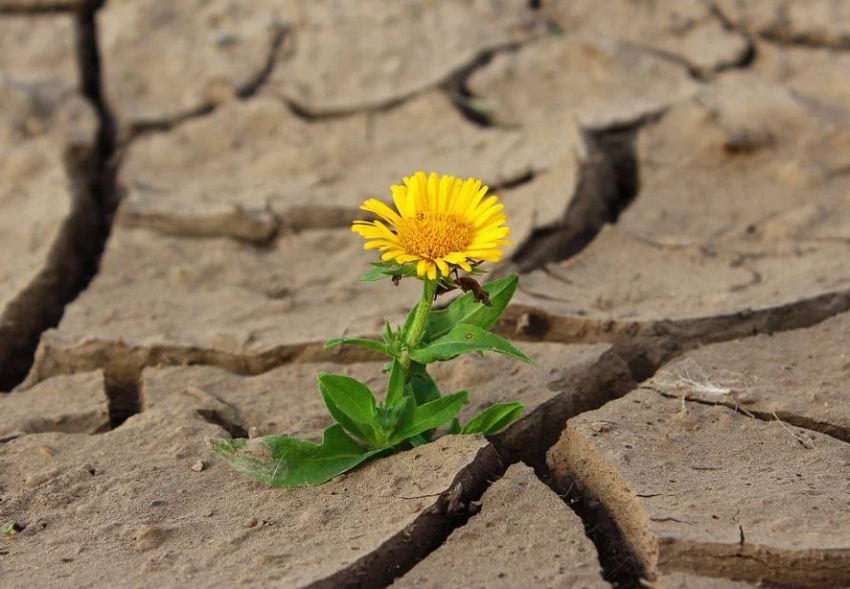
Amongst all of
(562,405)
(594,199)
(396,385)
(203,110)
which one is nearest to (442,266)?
(396,385)

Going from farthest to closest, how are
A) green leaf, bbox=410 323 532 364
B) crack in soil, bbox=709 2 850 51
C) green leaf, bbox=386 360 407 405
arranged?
crack in soil, bbox=709 2 850 51
green leaf, bbox=386 360 407 405
green leaf, bbox=410 323 532 364

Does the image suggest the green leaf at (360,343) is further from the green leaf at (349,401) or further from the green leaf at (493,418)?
the green leaf at (493,418)

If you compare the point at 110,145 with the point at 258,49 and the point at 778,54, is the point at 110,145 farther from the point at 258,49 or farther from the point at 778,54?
the point at 778,54

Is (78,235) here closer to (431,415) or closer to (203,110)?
(203,110)

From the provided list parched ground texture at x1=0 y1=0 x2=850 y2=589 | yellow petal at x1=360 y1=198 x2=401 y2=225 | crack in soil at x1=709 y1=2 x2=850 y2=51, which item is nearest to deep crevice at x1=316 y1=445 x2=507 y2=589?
parched ground texture at x1=0 y1=0 x2=850 y2=589

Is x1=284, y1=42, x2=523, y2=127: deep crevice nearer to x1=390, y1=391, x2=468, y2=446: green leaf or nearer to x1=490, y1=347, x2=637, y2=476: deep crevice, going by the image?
x1=490, y1=347, x2=637, y2=476: deep crevice

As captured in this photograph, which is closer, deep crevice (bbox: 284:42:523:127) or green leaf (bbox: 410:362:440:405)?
green leaf (bbox: 410:362:440:405)

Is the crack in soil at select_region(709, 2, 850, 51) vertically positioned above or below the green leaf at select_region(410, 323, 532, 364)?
above
